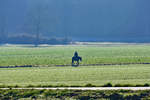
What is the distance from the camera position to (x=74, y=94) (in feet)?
52.6

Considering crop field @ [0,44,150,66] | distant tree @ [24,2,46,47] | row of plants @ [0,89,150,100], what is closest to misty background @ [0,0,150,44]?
distant tree @ [24,2,46,47]

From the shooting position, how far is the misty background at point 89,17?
13538 centimetres

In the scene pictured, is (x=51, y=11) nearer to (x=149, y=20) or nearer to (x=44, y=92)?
(x=149, y=20)

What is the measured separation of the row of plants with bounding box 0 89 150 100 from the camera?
49.9 feet

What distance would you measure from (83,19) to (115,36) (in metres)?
19.4

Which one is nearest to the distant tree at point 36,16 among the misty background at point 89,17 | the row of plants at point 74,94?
the misty background at point 89,17

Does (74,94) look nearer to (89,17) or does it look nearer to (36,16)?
(36,16)

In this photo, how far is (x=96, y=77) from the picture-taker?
22.8m

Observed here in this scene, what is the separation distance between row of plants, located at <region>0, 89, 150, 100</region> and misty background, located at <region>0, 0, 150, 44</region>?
11077cm

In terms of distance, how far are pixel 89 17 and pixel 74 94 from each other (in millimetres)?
134725

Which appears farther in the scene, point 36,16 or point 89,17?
point 89,17

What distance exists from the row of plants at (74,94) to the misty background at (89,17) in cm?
11077

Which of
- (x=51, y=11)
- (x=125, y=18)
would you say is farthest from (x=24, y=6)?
(x=125, y=18)

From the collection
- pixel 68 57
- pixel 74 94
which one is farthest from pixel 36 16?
pixel 74 94
